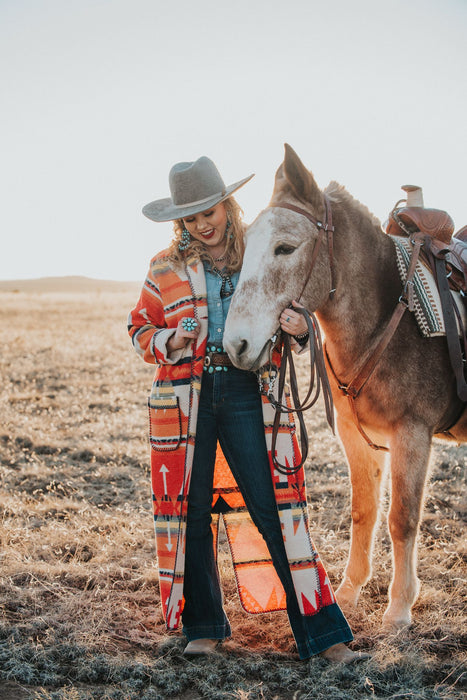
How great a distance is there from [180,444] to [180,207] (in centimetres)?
113

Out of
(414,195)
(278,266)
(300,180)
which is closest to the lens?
(278,266)

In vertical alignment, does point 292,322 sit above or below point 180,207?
below

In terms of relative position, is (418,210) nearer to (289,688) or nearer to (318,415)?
(289,688)

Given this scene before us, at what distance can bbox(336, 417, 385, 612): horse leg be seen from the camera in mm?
3277

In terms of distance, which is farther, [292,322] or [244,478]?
[244,478]

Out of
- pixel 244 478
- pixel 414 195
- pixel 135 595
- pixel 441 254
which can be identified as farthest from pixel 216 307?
pixel 135 595

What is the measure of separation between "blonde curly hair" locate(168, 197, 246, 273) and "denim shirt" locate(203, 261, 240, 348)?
0.06m

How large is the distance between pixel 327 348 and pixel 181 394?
869 mm

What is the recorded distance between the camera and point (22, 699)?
240cm

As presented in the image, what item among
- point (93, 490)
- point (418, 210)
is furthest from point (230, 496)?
point (93, 490)

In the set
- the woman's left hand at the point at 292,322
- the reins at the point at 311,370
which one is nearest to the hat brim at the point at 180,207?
the reins at the point at 311,370

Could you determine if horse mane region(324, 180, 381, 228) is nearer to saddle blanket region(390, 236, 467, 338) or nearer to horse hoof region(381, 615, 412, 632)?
saddle blanket region(390, 236, 467, 338)

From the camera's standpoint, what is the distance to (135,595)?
3.37m

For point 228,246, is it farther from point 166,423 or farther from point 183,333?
point 166,423
